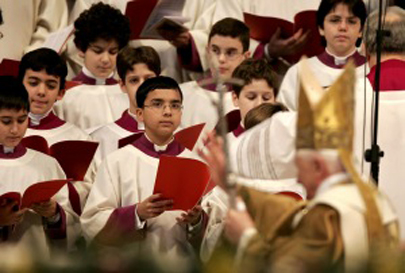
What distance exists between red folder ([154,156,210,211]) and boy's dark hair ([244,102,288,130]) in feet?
1.68

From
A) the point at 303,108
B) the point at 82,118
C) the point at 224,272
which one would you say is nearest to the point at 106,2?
the point at 82,118

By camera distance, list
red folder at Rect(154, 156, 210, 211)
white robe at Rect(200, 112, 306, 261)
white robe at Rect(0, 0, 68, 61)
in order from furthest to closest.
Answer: white robe at Rect(0, 0, 68, 61) < red folder at Rect(154, 156, 210, 211) < white robe at Rect(200, 112, 306, 261)

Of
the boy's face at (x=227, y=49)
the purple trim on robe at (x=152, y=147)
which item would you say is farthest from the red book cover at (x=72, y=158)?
the boy's face at (x=227, y=49)

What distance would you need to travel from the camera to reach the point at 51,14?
948 cm

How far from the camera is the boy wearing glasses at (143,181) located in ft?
21.3

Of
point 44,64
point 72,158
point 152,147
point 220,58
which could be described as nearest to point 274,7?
point 220,58

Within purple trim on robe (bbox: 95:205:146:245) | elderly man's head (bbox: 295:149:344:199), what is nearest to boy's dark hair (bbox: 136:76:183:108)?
purple trim on robe (bbox: 95:205:146:245)

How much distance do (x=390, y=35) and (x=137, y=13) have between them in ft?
9.25

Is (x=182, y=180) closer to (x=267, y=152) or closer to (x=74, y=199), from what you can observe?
(x=74, y=199)

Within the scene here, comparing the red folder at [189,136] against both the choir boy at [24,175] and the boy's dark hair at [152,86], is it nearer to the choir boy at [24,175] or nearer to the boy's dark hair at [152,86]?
the boy's dark hair at [152,86]

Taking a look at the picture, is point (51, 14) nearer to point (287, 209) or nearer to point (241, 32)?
point (241, 32)

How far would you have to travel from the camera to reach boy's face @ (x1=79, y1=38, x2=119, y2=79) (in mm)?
8453

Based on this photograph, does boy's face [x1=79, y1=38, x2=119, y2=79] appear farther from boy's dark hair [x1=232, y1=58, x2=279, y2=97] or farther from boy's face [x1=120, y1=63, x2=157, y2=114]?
boy's dark hair [x1=232, y1=58, x2=279, y2=97]

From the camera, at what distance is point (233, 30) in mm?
8227
